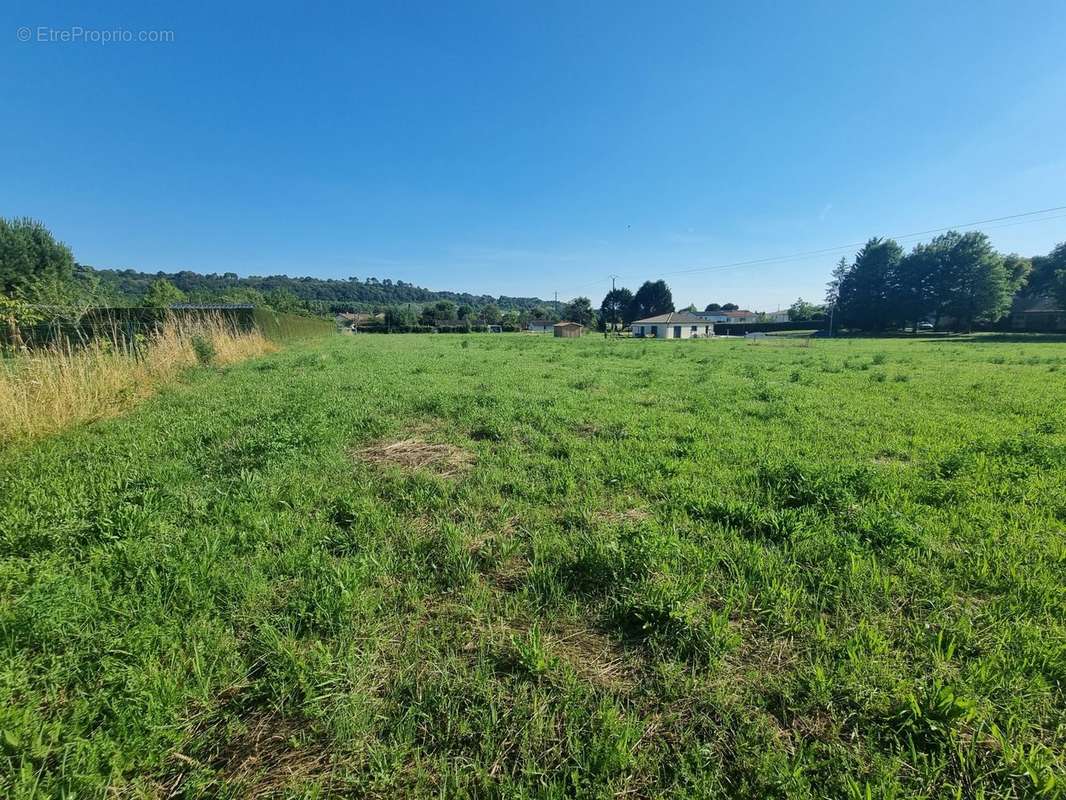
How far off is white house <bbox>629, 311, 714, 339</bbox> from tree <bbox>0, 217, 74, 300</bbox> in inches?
2367

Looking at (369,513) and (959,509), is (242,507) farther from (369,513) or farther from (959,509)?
(959,509)

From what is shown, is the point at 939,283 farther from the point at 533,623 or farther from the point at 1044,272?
the point at 533,623

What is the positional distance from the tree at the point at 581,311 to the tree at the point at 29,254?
7006 centimetres

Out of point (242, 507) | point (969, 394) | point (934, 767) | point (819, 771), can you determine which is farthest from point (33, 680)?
point (969, 394)

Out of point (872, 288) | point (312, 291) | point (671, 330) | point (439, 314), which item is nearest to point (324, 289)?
point (312, 291)

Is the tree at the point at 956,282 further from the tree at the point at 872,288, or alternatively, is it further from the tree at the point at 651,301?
the tree at the point at 651,301

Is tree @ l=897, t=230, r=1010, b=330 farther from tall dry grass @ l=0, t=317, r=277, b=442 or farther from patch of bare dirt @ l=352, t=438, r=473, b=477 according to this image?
tall dry grass @ l=0, t=317, r=277, b=442

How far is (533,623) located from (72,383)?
279 inches

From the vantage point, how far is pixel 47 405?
5.07 meters

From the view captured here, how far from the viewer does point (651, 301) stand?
8175cm

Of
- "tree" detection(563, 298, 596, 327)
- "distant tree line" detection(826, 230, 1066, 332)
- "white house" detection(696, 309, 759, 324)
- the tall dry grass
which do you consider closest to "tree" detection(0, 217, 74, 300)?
the tall dry grass

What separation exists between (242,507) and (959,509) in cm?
532

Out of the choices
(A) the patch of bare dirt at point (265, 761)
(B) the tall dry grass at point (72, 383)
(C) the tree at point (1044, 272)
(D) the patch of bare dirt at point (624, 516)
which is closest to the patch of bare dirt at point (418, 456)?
(D) the patch of bare dirt at point (624, 516)

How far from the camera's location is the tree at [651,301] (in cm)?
8061
